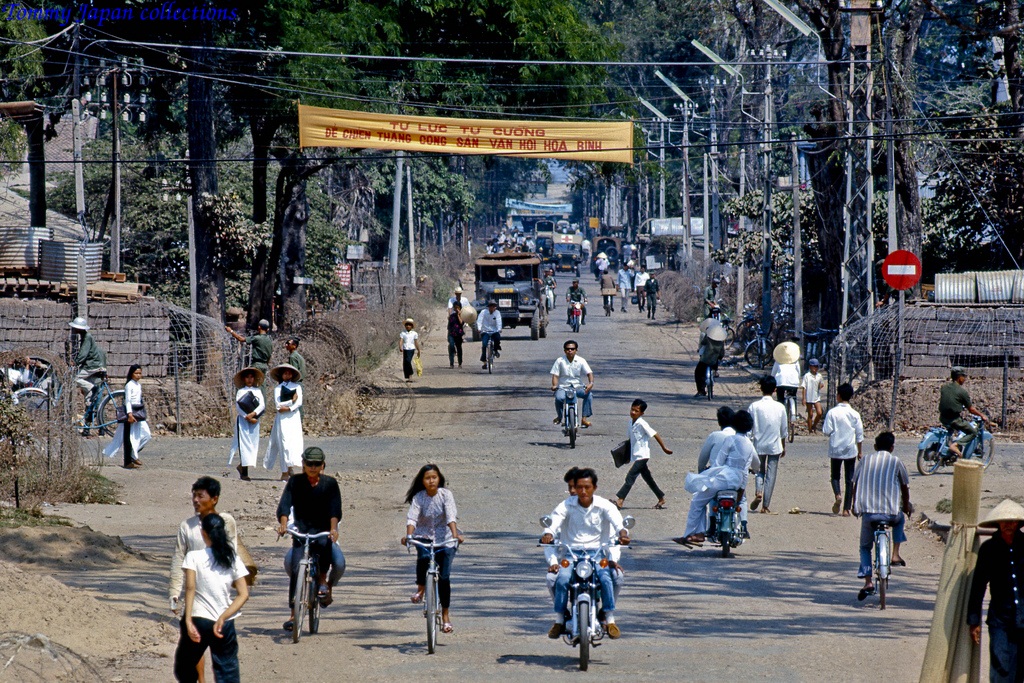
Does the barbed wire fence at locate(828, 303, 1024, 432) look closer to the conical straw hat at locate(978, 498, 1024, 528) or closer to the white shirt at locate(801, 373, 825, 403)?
the white shirt at locate(801, 373, 825, 403)

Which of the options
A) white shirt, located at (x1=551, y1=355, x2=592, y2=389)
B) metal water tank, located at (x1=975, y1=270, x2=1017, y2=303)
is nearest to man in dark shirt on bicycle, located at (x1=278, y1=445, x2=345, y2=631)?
white shirt, located at (x1=551, y1=355, x2=592, y2=389)

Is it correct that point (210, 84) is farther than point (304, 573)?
Yes

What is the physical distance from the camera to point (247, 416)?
17188 millimetres

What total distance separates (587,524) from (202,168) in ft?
77.6

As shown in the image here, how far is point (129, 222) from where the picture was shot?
3703 cm

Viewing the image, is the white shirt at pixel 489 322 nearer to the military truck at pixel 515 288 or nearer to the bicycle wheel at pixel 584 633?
the military truck at pixel 515 288

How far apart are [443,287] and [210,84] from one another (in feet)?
105

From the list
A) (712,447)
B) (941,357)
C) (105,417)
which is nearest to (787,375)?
(941,357)

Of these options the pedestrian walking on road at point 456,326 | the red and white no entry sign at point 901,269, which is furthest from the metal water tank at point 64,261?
the red and white no entry sign at point 901,269

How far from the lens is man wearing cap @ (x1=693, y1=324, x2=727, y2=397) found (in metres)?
25.9

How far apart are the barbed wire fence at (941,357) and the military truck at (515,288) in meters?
18.7

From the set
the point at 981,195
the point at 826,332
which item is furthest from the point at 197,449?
the point at 981,195

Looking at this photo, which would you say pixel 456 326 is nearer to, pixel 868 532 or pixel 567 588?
pixel 868 532

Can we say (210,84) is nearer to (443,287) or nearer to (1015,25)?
(1015,25)
